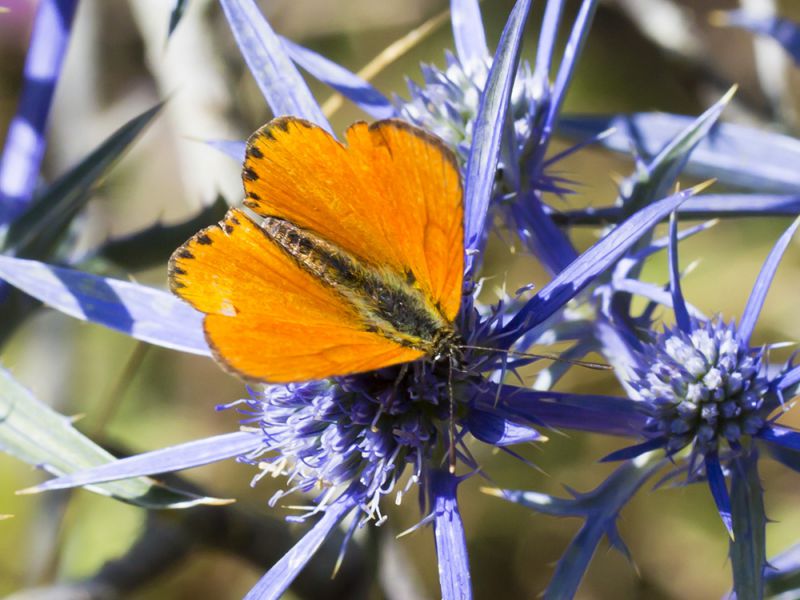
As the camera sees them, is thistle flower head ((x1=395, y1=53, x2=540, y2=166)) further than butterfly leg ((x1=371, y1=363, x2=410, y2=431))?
Yes

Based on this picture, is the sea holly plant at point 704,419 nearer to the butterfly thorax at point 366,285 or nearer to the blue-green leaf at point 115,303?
the butterfly thorax at point 366,285

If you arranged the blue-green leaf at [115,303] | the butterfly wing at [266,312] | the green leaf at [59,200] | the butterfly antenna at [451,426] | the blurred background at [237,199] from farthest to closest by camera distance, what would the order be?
the blurred background at [237,199] → the green leaf at [59,200] → the blue-green leaf at [115,303] → the butterfly antenna at [451,426] → the butterfly wing at [266,312]

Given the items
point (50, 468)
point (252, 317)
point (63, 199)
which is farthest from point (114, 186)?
point (252, 317)

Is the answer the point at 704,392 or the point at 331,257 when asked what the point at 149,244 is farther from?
the point at 704,392

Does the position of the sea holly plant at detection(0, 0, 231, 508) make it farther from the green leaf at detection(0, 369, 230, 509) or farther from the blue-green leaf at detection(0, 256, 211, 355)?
the blue-green leaf at detection(0, 256, 211, 355)

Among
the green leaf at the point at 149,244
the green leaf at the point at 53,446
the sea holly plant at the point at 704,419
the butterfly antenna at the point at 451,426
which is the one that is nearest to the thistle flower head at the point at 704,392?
the sea holly plant at the point at 704,419

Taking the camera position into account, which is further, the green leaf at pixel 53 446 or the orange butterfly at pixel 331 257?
the green leaf at pixel 53 446

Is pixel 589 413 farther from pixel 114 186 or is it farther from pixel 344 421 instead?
pixel 114 186

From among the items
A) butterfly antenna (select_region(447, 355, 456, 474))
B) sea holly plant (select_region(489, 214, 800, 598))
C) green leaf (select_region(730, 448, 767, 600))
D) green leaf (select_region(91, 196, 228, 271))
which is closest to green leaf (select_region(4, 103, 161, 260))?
green leaf (select_region(91, 196, 228, 271))
